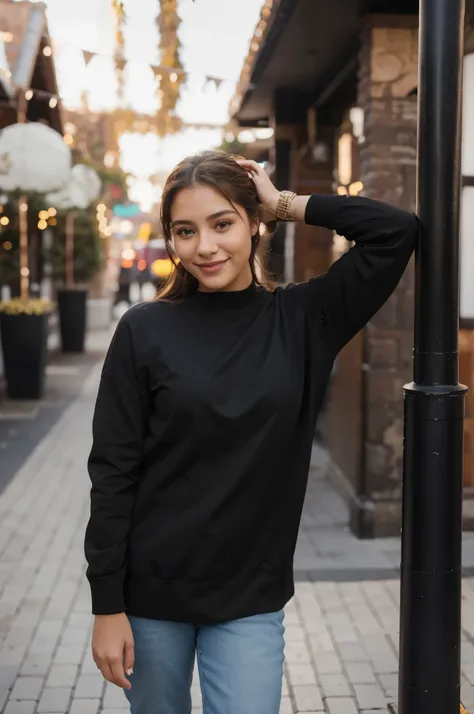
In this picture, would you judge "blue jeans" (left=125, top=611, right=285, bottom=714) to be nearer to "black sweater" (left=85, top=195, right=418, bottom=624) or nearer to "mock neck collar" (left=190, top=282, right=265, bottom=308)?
"black sweater" (left=85, top=195, right=418, bottom=624)

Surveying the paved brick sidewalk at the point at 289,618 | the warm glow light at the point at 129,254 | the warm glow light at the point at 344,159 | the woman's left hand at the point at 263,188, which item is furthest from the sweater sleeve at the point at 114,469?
the warm glow light at the point at 129,254

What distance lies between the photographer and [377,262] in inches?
79.7

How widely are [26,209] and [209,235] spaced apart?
33.9 ft

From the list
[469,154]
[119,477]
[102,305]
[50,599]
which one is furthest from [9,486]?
[102,305]

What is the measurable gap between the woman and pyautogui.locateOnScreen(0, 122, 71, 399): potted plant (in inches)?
309

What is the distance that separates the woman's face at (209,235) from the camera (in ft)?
6.49

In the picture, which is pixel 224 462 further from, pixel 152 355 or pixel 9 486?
pixel 9 486

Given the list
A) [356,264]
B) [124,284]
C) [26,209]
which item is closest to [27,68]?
[26,209]

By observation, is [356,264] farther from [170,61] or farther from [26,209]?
[26,209]

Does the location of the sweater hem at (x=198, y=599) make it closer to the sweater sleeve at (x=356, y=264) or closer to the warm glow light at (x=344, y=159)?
the sweater sleeve at (x=356, y=264)

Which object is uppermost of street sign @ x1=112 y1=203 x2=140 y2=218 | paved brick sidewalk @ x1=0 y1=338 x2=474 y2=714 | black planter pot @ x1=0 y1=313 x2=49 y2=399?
street sign @ x1=112 y1=203 x2=140 y2=218

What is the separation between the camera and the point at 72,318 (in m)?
15.4

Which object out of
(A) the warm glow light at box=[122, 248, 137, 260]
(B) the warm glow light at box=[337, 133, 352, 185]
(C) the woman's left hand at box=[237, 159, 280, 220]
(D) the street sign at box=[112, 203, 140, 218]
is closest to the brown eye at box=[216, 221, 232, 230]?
(C) the woman's left hand at box=[237, 159, 280, 220]

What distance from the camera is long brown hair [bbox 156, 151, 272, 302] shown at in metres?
1.98
